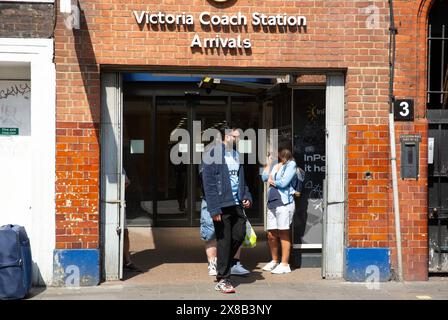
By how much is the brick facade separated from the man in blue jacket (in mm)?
2488

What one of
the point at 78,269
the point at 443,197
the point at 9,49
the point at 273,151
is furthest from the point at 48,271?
the point at 443,197

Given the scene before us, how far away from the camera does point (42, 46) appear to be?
791cm

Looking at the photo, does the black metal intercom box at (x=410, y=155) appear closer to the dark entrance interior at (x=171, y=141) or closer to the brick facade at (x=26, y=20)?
the dark entrance interior at (x=171, y=141)

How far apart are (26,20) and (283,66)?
10.4ft

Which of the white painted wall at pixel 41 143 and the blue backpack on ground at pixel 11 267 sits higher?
the white painted wall at pixel 41 143

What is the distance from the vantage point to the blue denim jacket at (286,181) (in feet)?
29.3

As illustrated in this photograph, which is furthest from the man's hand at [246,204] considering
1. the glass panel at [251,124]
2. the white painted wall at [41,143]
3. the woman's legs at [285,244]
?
the glass panel at [251,124]

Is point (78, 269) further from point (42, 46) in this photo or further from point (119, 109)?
point (42, 46)

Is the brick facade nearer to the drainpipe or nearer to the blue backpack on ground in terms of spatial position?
the blue backpack on ground

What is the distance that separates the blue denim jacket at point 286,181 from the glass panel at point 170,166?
4.46 m

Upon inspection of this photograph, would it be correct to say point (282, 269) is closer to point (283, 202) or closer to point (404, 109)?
point (283, 202)

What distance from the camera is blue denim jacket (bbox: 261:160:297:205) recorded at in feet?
29.3

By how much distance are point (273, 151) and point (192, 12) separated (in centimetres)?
307

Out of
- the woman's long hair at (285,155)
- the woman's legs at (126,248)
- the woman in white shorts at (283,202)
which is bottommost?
the woman's legs at (126,248)
